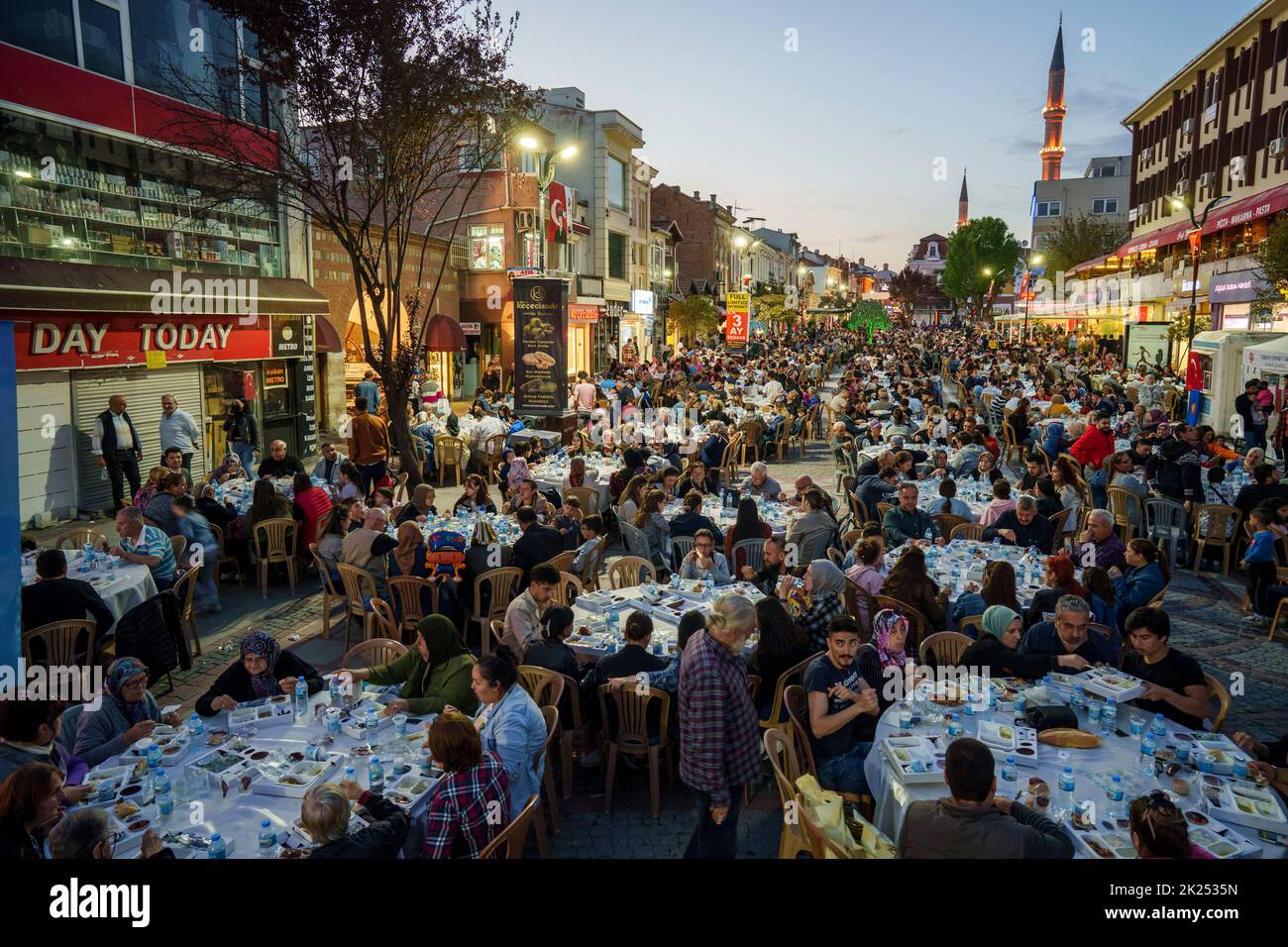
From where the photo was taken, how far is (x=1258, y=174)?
29.6 meters

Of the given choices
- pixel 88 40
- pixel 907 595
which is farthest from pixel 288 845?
pixel 88 40

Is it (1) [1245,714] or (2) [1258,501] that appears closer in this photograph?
(1) [1245,714]

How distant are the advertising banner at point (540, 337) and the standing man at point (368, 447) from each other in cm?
455

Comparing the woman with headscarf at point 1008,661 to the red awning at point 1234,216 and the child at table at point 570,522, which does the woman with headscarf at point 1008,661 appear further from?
the red awning at point 1234,216

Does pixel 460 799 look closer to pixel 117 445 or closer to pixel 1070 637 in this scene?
pixel 1070 637

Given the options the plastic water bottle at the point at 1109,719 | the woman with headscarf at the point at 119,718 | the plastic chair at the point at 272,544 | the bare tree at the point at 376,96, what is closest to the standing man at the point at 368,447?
the bare tree at the point at 376,96

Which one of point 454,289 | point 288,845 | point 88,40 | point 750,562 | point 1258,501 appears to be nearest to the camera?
point 288,845

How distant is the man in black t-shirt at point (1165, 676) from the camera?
16.9 feet

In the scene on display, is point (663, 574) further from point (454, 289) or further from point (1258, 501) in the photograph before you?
point (454, 289)

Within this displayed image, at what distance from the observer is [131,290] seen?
45.0 feet

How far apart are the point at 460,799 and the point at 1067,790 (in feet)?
9.82

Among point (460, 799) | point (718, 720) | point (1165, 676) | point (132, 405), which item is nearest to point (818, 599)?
point (718, 720)

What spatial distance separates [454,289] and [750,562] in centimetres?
2238

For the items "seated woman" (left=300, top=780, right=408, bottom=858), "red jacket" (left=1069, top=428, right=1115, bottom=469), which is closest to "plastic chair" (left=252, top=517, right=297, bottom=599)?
"seated woman" (left=300, top=780, right=408, bottom=858)
